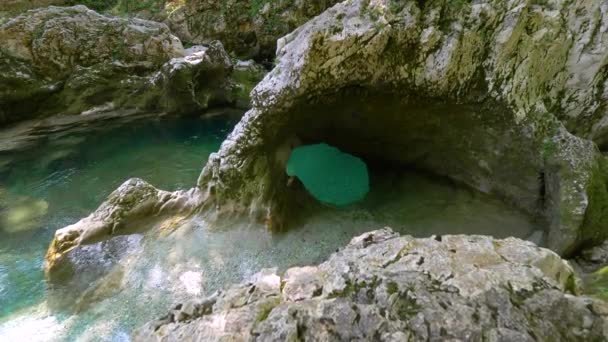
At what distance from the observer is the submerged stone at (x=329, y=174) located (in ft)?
31.5

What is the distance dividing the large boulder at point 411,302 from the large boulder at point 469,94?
3139 millimetres

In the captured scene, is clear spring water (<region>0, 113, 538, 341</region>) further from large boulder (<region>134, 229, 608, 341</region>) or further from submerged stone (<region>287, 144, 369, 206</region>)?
large boulder (<region>134, 229, 608, 341</region>)

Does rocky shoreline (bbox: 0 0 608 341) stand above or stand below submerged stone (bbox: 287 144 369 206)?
above

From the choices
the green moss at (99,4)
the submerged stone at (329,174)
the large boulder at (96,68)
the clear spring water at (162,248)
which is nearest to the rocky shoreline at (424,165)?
the clear spring water at (162,248)

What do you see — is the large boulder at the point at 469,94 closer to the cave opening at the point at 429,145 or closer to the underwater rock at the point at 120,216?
the cave opening at the point at 429,145

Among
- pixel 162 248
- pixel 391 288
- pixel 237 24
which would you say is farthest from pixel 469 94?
pixel 237 24

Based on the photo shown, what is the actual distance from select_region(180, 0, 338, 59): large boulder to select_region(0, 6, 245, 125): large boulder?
3.17 meters

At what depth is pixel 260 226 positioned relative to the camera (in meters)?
6.67

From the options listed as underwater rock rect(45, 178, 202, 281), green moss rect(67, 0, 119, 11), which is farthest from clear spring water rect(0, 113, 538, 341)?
green moss rect(67, 0, 119, 11)

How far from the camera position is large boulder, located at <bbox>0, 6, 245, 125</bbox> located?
12547 millimetres

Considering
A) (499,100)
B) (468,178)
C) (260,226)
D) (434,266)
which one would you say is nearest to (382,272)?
(434,266)

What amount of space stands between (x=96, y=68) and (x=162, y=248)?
31.6 feet

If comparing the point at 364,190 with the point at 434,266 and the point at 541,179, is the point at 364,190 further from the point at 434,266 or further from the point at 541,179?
the point at 434,266

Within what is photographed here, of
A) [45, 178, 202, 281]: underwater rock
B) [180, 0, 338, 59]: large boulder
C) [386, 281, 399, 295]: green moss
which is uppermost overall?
[180, 0, 338, 59]: large boulder
